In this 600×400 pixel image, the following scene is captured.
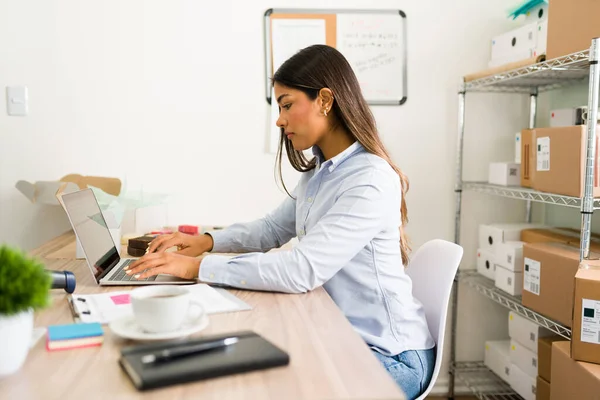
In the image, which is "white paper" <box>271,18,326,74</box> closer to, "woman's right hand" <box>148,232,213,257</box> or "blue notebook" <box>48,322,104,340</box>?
"woman's right hand" <box>148,232,213,257</box>

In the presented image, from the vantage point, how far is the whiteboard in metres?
2.55

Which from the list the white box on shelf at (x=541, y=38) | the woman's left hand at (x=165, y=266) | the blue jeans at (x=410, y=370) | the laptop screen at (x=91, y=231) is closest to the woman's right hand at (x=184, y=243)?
the laptop screen at (x=91, y=231)

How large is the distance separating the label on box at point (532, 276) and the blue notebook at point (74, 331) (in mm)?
1495

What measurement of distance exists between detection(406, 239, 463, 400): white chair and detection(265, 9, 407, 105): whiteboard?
1084 mm

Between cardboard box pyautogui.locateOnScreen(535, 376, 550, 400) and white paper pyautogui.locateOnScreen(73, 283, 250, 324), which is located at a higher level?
white paper pyautogui.locateOnScreen(73, 283, 250, 324)

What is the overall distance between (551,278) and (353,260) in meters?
0.83

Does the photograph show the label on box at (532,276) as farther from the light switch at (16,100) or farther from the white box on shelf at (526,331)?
the light switch at (16,100)

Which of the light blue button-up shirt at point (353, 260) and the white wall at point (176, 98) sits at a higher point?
the white wall at point (176, 98)

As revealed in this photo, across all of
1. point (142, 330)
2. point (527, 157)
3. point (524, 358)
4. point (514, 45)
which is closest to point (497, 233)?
point (527, 157)

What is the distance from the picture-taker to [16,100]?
2.46 m

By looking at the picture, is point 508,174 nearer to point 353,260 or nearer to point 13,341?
point 353,260

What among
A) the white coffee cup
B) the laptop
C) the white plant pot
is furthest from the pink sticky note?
the white plant pot

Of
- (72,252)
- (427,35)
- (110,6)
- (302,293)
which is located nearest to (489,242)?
(427,35)

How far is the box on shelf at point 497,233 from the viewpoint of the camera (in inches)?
95.7
